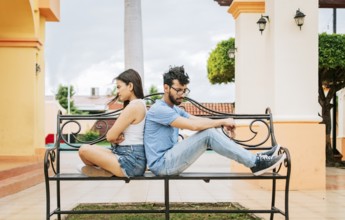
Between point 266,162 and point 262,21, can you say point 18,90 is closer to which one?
point 262,21

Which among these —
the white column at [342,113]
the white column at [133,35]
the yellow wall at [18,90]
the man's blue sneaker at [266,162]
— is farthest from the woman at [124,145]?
the white column at [342,113]

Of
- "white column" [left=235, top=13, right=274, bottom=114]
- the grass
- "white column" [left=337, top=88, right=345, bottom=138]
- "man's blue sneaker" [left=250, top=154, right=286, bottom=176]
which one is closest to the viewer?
"man's blue sneaker" [left=250, top=154, right=286, bottom=176]

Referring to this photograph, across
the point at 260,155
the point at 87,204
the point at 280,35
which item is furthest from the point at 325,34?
the point at 260,155

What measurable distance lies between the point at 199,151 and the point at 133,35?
6.00m

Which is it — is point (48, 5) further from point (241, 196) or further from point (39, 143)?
point (241, 196)

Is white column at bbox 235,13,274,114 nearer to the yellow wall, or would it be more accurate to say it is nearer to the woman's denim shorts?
the yellow wall

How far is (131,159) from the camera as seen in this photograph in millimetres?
4750

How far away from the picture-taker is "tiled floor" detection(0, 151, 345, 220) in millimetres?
6330

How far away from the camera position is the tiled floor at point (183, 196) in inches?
249

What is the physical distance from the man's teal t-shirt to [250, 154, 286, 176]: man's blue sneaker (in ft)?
2.42

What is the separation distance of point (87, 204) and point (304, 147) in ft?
11.1

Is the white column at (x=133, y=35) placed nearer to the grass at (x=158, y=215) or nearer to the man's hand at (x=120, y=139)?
the grass at (x=158, y=215)

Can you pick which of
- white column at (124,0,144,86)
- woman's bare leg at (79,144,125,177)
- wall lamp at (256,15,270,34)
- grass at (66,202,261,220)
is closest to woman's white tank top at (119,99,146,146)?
woman's bare leg at (79,144,125,177)

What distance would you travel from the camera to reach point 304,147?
840 cm
